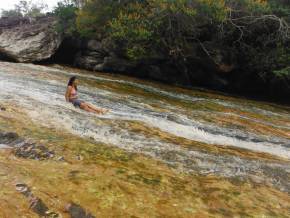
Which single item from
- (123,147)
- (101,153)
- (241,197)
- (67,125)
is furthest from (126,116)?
(241,197)

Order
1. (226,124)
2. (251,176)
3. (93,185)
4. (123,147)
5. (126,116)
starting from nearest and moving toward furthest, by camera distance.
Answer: (93,185)
(251,176)
(123,147)
(126,116)
(226,124)

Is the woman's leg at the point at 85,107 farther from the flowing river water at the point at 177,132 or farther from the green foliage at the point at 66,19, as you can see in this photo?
the green foliage at the point at 66,19

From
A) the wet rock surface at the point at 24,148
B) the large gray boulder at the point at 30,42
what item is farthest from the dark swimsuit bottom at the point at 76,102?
the large gray boulder at the point at 30,42

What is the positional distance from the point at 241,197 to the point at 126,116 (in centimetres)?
587

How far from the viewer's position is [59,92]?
1404cm

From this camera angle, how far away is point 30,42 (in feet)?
95.5

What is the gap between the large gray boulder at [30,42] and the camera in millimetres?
27908

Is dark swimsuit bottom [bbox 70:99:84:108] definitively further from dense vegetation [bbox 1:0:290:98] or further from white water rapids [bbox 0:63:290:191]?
dense vegetation [bbox 1:0:290:98]

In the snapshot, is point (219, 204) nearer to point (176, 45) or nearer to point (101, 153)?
point (101, 153)

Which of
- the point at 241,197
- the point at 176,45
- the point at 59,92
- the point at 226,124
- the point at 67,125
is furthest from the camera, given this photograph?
the point at 176,45

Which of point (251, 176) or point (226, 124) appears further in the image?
point (226, 124)

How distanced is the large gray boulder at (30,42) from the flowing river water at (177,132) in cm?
1443

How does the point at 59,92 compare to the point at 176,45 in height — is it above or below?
below

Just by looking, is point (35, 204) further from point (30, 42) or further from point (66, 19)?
point (66, 19)
